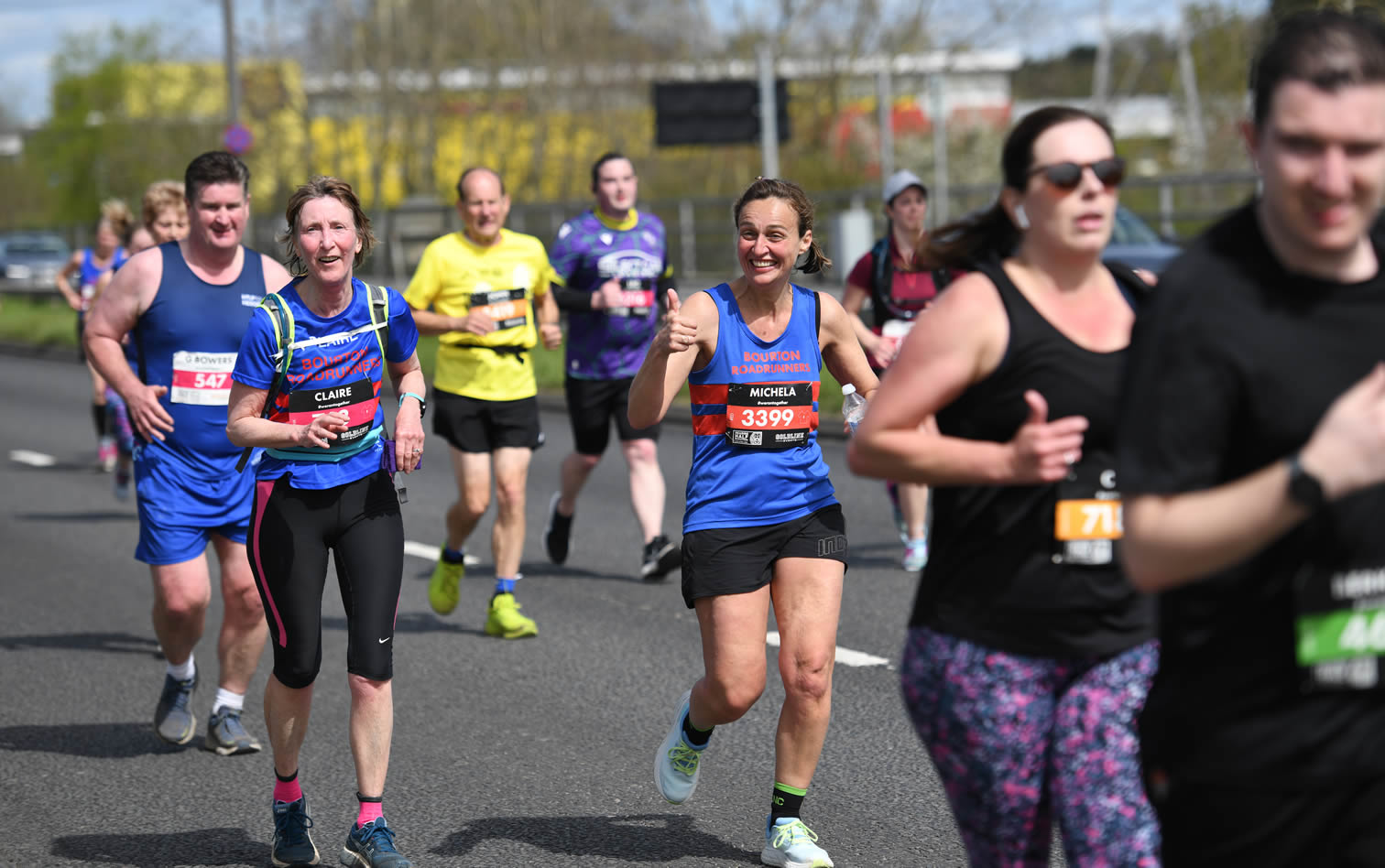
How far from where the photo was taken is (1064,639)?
3.09 metres

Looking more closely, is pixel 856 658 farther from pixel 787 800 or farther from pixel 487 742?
pixel 787 800

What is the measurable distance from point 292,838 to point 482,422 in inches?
148

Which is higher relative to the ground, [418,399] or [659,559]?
[418,399]

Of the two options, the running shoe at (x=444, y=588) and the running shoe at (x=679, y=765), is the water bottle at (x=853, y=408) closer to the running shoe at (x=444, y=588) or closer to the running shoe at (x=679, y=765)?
the running shoe at (x=679, y=765)

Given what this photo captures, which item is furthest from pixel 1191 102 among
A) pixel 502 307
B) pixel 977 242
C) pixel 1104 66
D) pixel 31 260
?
pixel 31 260

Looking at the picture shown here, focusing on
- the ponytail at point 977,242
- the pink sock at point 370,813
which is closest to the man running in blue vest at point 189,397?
the pink sock at point 370,813

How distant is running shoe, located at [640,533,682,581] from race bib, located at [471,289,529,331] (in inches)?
57.1

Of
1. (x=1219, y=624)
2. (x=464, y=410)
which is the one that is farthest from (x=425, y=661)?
(x=1219, y=624)

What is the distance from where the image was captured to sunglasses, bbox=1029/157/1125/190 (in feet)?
9.93

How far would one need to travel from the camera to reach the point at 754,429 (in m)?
4.95

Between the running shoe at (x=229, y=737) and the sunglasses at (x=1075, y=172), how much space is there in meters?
4.28

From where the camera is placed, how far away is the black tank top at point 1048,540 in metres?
3.04

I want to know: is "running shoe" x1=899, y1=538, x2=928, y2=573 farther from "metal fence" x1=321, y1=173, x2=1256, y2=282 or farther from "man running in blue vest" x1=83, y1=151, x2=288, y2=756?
"metal fence" x1=321, y1=173, x2=1256, y2=282

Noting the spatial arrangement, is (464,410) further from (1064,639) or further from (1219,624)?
(1219,624)
